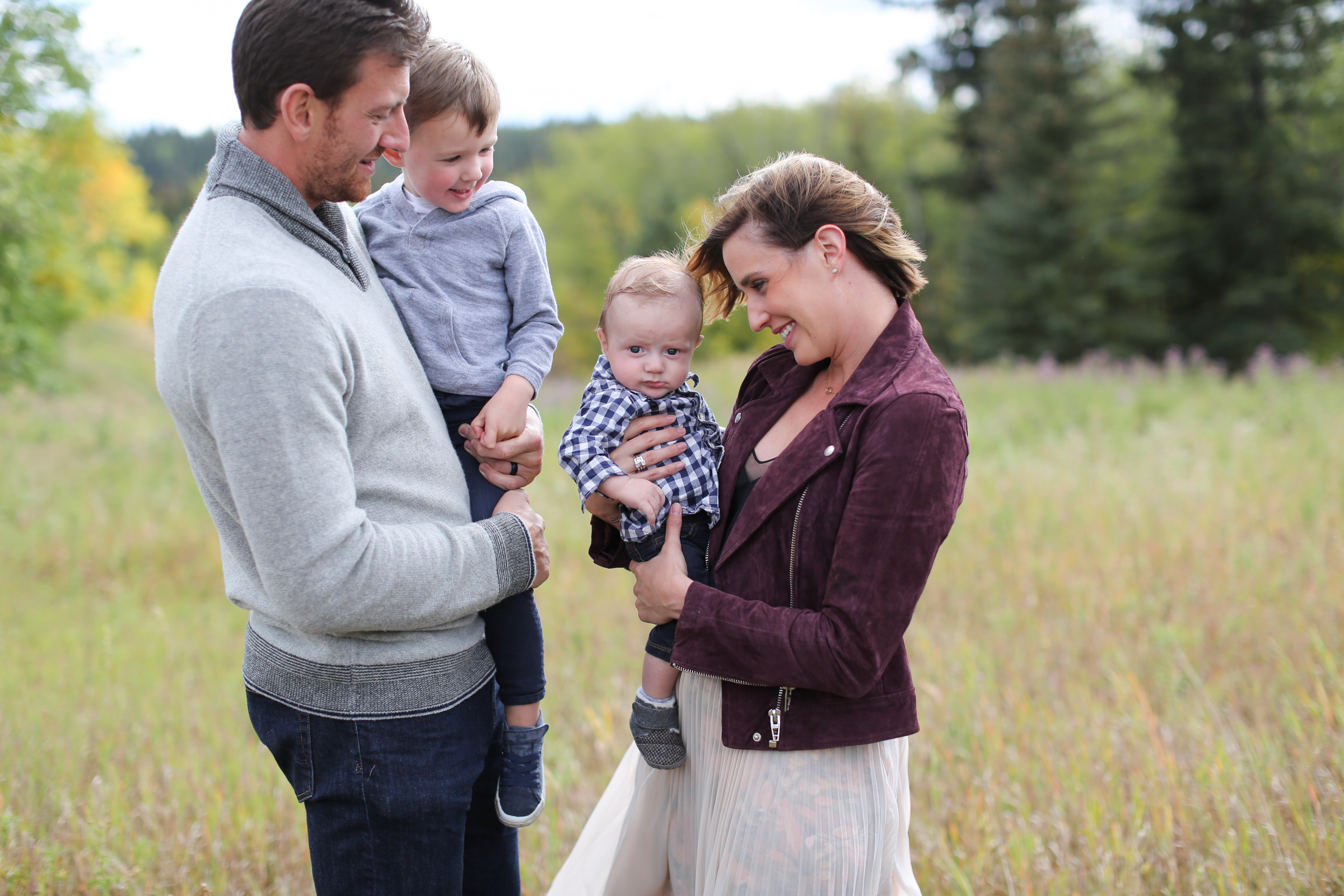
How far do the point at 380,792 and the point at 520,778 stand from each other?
421mm

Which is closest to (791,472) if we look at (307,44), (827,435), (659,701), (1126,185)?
(827,435)

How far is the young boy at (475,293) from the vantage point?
2.01 meters

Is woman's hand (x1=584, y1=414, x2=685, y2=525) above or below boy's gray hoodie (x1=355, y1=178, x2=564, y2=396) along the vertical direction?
below

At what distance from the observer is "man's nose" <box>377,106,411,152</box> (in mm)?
1743

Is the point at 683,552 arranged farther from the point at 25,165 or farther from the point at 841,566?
the point at 25,165

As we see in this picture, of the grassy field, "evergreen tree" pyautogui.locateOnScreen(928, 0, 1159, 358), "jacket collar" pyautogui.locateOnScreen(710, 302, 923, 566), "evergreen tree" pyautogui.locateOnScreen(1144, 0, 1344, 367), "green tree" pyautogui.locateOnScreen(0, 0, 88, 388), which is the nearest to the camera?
"jacket collar" pyautogui.locateOnScreen(710, 302, 923, 566)

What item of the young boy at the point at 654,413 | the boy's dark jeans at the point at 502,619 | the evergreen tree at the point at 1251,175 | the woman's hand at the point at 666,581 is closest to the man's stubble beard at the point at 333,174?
the boy's dark jeans at the point at 502,619

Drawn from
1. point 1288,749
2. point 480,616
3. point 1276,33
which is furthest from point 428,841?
point 1276,33

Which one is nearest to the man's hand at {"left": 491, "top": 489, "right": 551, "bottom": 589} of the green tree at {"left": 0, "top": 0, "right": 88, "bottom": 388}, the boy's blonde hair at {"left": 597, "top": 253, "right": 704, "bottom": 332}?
the boy's blonde hair at {"left": 597, "top": 253, "right": 704, "bottom": 332}

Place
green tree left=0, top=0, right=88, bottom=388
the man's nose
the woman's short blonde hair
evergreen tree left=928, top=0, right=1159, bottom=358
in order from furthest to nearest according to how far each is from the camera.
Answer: evergreen tree left=928, top=0, right=1159, bottom=358
green tree left=0, top=0, right=88, bottom=388
the woman's short blonde hair
the man's nose

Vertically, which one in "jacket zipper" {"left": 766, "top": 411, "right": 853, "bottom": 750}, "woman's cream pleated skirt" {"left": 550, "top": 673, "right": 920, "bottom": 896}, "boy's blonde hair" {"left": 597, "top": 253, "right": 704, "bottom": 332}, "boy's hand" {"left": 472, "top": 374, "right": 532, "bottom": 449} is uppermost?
"boy's blonde hair" {"left": 597, "top": 253, "right": 704, "bottom": 332}

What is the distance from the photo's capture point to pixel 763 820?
1950 mm

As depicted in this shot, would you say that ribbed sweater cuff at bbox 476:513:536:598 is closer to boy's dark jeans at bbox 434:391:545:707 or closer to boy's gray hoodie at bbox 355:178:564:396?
boy's dark jeans at bbox 434:391:545:707

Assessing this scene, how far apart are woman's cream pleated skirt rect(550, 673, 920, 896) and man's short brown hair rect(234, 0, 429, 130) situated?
151 centimetres
